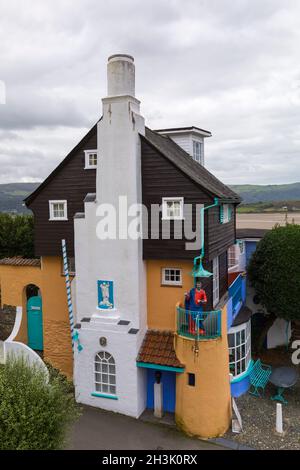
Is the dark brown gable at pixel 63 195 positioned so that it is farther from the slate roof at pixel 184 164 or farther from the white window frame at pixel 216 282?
the white window frame at pixel 216 282

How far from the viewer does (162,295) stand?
16672 mm

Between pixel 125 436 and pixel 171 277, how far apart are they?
658 cm

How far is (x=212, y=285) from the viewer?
17156 mm

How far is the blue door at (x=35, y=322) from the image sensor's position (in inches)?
823

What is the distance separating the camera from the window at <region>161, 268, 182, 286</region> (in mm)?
16469

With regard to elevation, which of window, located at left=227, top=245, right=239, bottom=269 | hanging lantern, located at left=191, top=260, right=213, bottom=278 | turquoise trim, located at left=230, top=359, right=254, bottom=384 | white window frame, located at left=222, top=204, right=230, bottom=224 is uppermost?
white window frame, located at left=222, top=204, right=230, bottom=224

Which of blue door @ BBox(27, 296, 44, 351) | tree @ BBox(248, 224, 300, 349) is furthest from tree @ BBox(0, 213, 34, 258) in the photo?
tree @ BBox(248, 224, 300, 349)

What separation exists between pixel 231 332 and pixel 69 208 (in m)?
9.78

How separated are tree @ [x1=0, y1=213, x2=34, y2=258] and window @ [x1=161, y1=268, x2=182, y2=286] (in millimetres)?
12930

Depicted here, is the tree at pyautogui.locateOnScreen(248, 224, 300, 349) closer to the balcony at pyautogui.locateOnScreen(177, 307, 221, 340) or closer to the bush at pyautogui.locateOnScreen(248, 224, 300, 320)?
the bush at pyautogui.locateOnScreen(248, 224, 300, 320)

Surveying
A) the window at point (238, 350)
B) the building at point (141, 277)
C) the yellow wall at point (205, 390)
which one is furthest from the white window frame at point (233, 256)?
the yellow wall at point (205, 390)

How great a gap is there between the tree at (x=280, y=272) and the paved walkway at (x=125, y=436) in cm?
915

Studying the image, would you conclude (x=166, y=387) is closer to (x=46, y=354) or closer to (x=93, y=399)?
(x=93, y=399)

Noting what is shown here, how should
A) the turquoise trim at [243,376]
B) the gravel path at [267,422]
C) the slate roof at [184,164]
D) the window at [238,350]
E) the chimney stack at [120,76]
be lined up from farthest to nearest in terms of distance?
the window at [238,350] < the turquoise trim at [243,376] < the chimney stack at [120,76] < the slate roof at [184,164] < the gravel path at [267,422]
